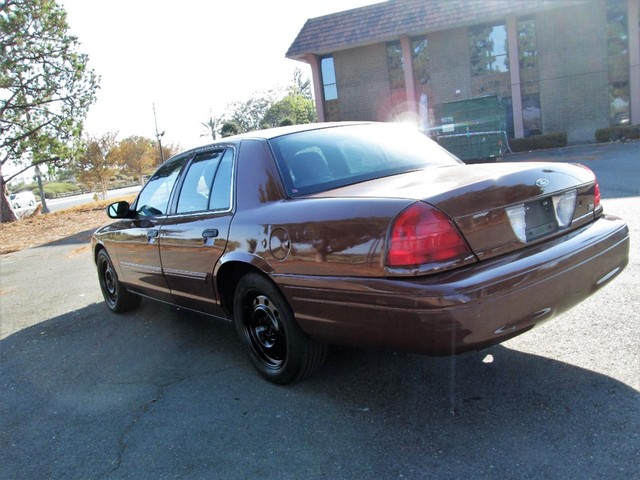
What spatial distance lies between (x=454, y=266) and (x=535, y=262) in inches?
18.3

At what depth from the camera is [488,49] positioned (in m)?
25.9

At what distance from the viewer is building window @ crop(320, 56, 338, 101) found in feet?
96.4

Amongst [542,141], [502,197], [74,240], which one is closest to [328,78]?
[542,141]

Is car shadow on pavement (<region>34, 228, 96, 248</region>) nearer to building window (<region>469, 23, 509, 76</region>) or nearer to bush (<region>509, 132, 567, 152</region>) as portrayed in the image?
bush (<region>509, 132, 567, 152</region>)

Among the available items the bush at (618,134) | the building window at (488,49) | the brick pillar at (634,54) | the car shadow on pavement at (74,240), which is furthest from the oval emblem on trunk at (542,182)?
the building window at (488,49)

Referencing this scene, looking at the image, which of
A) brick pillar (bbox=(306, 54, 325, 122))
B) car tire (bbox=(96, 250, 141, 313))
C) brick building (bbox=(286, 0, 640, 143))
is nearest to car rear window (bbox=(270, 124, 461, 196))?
car tire (bbox=(96, 250, 141, 313))

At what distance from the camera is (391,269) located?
268 cm

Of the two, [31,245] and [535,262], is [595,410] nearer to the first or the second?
[535,262]

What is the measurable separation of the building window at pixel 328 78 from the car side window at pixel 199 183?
26325 mm

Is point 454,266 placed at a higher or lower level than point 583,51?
lower

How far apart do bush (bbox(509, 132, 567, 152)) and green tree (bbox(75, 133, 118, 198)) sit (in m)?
22.1

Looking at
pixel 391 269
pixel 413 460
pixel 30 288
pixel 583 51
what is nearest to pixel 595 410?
pixel 413 460

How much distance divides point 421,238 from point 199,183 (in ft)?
7.02

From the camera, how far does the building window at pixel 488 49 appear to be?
25609mm
